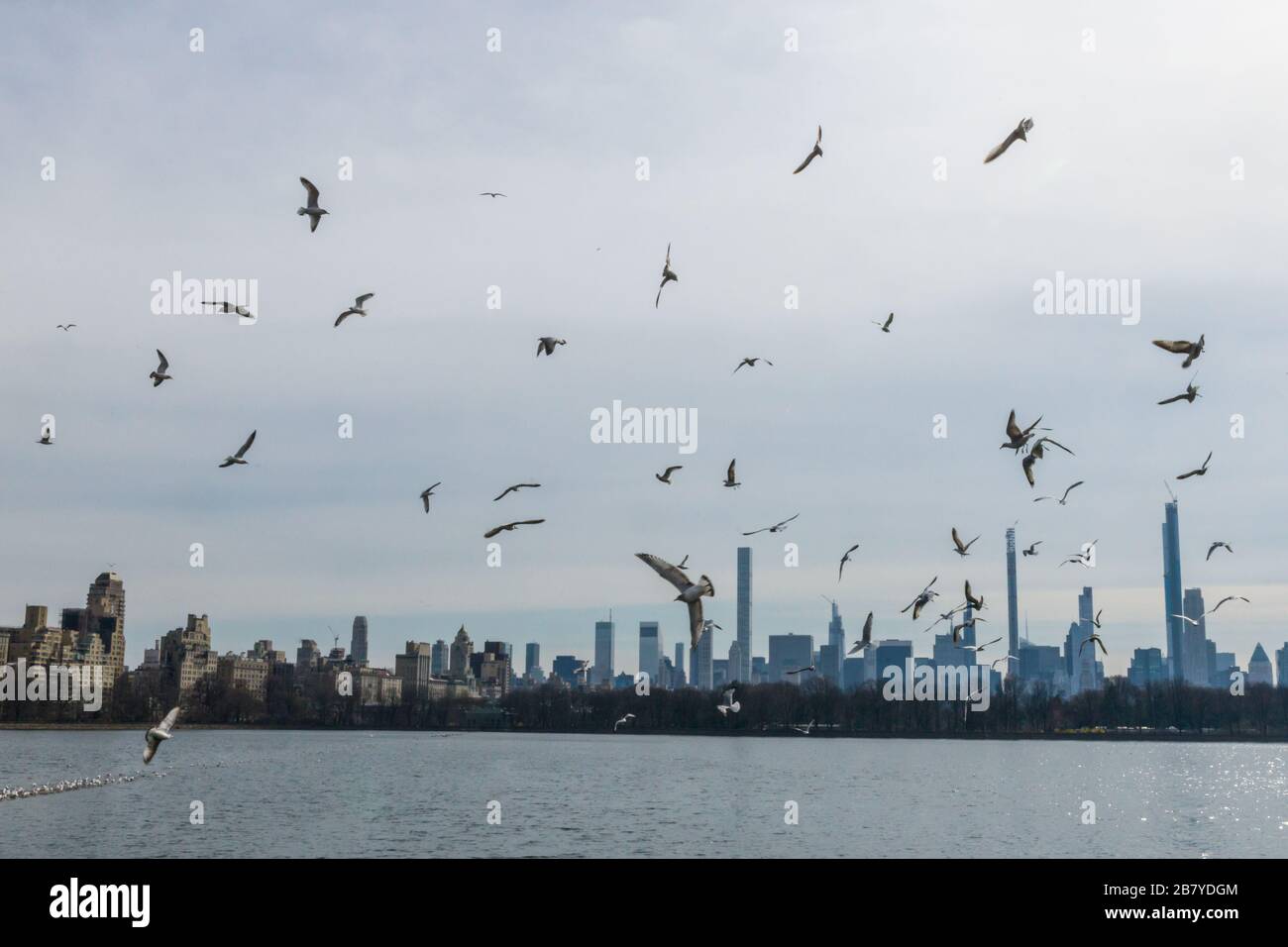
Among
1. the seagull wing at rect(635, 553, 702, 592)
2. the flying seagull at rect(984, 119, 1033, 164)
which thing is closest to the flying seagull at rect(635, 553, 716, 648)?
the seagull wing at rect(635, 553, 702, 592)

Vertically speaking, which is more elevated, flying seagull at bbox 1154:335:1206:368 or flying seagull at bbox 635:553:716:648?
flying seagull at bbox 1154:335:1206:368

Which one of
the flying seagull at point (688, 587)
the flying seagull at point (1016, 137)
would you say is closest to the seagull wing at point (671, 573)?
the flying seagull at point (688, 587)

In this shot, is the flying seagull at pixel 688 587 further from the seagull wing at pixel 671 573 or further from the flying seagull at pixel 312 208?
the flying seagull at pixel 312 208

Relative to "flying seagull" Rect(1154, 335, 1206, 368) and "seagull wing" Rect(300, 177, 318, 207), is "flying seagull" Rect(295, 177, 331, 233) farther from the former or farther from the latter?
"flying seagull" Rect(1154, 335, 1206, 368)

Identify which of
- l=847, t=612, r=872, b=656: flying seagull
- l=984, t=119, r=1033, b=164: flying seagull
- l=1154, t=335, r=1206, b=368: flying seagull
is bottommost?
l=847, t=612, r=872, b=656: flying seagull

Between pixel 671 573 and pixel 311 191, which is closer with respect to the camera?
pixel 671 573

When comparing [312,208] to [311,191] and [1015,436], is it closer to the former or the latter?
[311,191]

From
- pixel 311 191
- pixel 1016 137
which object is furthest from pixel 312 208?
pixel 1016 137
